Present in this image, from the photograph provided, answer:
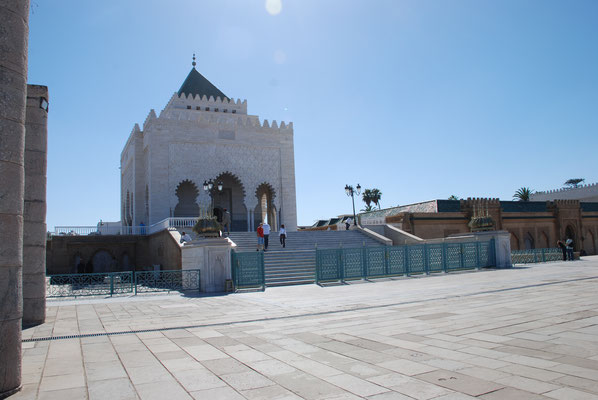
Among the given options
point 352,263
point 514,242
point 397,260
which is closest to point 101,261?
point 352,263

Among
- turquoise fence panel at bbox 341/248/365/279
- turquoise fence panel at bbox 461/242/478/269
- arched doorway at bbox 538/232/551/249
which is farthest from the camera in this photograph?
arched doorway at bbox 538/232/551/249

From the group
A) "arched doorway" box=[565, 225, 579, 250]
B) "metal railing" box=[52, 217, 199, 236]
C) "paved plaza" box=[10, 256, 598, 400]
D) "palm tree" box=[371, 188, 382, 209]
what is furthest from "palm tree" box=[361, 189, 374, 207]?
Result: "paved plaza" box=[10, 256, 598, 400]

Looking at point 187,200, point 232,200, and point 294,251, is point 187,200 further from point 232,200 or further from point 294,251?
point 294,251

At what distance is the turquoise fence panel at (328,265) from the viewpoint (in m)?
13.8

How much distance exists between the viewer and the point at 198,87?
3127cm

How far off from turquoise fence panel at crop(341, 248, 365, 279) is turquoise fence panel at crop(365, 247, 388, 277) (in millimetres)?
225

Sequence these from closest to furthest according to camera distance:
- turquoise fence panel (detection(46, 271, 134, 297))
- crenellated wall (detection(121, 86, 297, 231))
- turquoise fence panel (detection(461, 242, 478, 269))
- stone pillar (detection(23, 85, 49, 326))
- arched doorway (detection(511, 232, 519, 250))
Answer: stone pillar (detection(23, 85, 49, 326)) < turquoise fence panel (detection(46, 271, 134, 297)) < turquoise fence panel (detection(461, 242, 478, 269)) < crenellated wall (detection(121, 86, 297, 231)) < arched doorway (detection(511, 232, 519, 250))

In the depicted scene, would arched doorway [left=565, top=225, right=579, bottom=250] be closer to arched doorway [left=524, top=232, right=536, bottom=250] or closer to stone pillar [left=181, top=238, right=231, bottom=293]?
arched doorway [left=524, top=232, right=536, bottom=250]

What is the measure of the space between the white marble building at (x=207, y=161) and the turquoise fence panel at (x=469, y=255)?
13107 millimetres

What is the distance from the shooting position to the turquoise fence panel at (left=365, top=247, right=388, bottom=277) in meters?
14.6

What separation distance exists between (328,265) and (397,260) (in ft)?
9.13

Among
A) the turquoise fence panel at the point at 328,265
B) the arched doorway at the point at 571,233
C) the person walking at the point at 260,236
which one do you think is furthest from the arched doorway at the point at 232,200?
the arched doorway at the point at 571,233

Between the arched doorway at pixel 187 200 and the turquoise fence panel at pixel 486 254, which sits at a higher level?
the arched doorway at pixel 187 200

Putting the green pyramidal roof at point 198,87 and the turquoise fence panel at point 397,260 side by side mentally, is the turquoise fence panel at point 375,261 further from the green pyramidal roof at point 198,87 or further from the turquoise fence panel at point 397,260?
the green pyramidal roof at point 198,87
